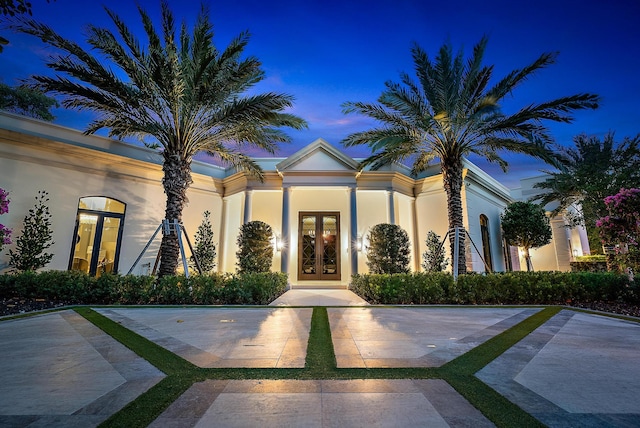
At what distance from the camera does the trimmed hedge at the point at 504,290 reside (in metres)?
6.62

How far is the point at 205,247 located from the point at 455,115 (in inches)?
396

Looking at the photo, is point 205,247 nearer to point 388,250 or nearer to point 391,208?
point 388,250

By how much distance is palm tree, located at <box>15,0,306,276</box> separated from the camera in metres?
6.82

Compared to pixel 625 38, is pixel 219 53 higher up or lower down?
lower down

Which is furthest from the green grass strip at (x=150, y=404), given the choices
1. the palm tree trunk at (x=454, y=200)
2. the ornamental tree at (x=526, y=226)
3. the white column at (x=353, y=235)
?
the ornamental tree at (x=526, y=226)

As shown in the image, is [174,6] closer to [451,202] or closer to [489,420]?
[451,202]

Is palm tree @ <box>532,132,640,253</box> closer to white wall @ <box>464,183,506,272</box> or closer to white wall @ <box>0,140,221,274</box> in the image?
white wall @ <box>464,183,506,272</box>

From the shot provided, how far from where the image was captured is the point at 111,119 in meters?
8.30

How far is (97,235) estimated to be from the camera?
957 centimetres

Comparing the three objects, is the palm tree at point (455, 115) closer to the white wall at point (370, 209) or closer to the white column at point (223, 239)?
the white wall at point (370, 209)

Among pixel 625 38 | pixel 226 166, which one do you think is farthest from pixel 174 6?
pixel 625 38

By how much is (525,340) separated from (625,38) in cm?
1310

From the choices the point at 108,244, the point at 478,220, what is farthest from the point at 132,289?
the point at 478,220

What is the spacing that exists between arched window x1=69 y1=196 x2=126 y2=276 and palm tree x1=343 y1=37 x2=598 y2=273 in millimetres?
8948
